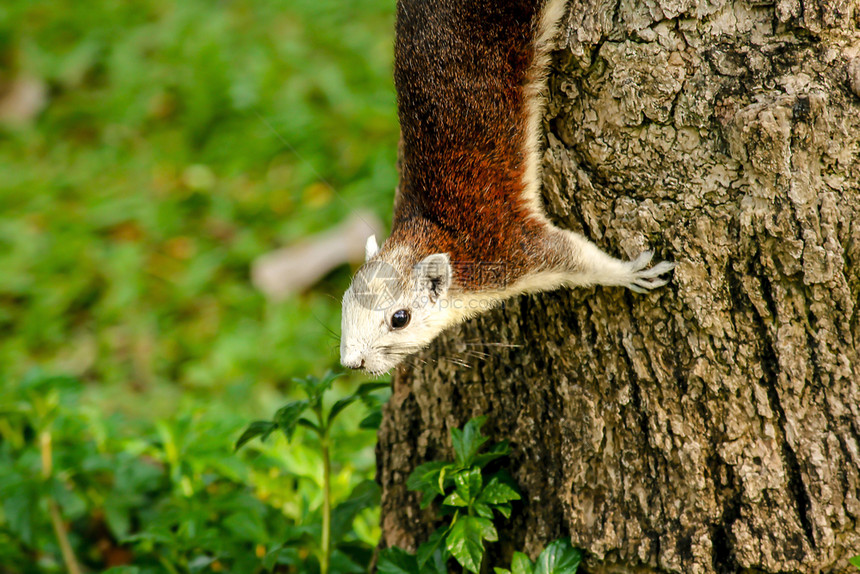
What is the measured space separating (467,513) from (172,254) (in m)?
4.29

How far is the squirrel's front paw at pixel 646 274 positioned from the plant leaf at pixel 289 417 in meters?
1.18

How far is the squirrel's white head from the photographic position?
260 centimetres

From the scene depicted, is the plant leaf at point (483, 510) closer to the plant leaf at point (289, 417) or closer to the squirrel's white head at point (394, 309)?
the squirrel's white head at point (394, 309)

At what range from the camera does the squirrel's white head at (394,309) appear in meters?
2.60

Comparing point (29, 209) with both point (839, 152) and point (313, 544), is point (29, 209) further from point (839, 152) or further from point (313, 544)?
point (839, 152)

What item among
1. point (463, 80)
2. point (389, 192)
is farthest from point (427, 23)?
point (389, 192)

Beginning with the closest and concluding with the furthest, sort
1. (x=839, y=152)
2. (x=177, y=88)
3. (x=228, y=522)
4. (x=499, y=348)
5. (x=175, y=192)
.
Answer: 1. (x=839, y=152)
2. (x=499, y=348)
3. (x=228, y=522)
4. (x=175, y=192)
5. (x=177, y=88)

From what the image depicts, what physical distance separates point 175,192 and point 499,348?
15.3ft

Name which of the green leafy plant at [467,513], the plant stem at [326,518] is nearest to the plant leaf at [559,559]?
the green leafy plant at [467,513]

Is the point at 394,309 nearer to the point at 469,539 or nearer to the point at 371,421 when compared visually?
the point at 371,421

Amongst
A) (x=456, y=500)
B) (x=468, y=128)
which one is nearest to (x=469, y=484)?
(x=456, y=500)

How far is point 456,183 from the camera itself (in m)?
2.71

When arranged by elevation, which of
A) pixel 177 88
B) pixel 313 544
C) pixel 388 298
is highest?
pixel 177 88

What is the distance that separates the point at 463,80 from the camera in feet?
8.73
